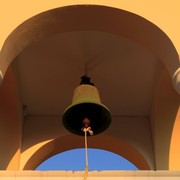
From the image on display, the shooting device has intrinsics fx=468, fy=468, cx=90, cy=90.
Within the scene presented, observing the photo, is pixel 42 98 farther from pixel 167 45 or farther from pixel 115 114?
pixel 167 45

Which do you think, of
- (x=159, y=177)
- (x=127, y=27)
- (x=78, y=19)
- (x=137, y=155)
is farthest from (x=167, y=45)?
(x=137, y=155)

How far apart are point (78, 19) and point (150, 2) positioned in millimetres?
651

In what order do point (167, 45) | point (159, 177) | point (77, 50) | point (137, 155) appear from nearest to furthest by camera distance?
point (159, 177) → point (167, 45) → point (77, 50) → point (137, 155)

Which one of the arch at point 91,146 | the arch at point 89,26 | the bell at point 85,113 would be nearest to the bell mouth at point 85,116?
the bell at point 85,113

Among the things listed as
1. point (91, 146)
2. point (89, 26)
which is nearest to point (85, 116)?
point (89, 26)

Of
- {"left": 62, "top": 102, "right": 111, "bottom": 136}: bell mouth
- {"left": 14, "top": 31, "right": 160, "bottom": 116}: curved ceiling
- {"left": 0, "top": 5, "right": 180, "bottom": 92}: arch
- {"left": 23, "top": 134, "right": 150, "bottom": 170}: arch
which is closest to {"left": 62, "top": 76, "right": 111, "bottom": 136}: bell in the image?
{"left": 62, "top": 102, "right": 111, "bottom": 136}: bell mouth

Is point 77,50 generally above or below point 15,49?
above

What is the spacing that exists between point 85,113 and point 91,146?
2081 millimetres

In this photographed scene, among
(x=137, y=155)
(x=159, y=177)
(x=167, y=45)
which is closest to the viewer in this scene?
(x=159, y=177)

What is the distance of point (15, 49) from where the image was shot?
13.3ft

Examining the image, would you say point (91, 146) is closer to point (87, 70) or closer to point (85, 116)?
point (87, 70)

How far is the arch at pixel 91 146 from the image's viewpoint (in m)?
5.91

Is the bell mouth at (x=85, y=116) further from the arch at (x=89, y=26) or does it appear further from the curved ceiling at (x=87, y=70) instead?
the curved ceiling at (x=87, y=70)

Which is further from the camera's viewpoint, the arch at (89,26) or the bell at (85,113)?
the bell at (85,113)
